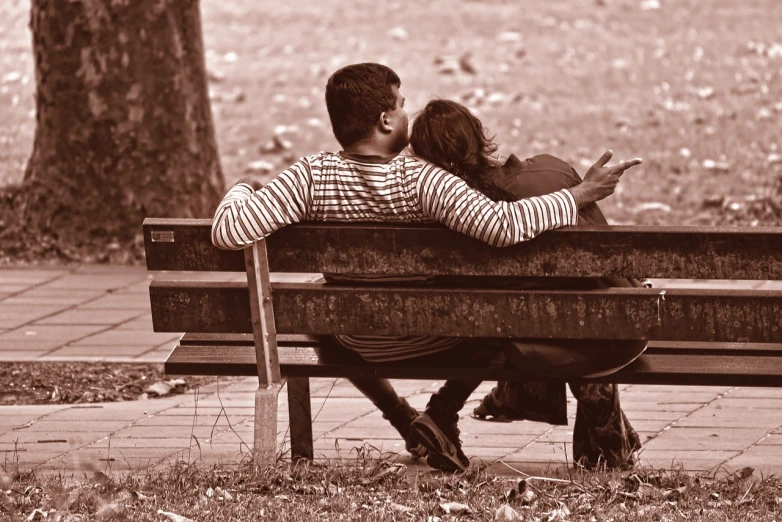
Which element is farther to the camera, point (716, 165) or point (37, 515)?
point (716, 165)

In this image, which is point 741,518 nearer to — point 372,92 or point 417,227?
point 417,227

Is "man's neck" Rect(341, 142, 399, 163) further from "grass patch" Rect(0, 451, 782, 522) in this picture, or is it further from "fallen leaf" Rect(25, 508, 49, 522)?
"fallen leaf" Rect(25, 508, 49, 522)

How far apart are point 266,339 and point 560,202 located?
0.96 m

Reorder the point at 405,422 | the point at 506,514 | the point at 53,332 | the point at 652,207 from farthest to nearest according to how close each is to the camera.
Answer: the point at 652,207
the point at 53,332
the point at 405,422
the point at 506,514

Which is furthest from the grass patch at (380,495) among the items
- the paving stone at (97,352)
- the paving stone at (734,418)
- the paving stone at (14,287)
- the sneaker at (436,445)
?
the paving stone at (14,287)

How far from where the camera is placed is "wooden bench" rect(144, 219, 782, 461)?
12.7 ft

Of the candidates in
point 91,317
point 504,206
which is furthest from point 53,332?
point 504,206

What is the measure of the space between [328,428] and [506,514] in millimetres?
A: 1572

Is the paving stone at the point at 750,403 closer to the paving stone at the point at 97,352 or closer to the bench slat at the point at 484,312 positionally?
the bench slat at the point at 484,312

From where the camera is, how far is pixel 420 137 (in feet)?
13.5

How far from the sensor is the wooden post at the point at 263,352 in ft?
13.4

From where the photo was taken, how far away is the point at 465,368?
4203 millimetres

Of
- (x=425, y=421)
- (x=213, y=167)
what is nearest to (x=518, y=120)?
(x=213, y=167)

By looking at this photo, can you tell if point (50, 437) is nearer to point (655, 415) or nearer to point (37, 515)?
point (37, 515)
